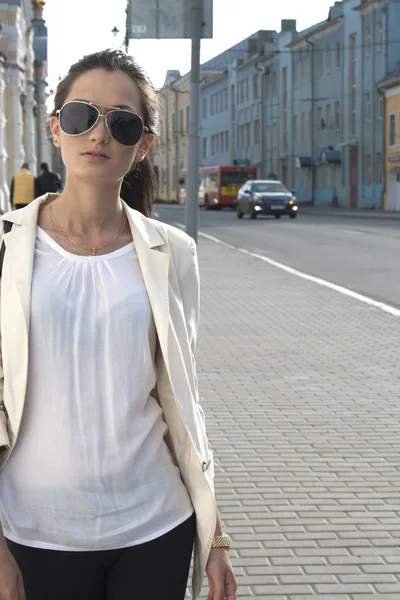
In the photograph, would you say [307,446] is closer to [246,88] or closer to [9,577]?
[9,577]

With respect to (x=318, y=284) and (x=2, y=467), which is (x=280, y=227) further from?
(x=2, y=467)

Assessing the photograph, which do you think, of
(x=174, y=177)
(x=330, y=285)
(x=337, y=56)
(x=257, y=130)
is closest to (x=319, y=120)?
(x=337, y=56)

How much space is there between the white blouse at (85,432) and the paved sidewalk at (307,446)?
6.69 feet

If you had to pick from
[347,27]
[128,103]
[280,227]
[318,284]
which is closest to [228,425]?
[128,103]

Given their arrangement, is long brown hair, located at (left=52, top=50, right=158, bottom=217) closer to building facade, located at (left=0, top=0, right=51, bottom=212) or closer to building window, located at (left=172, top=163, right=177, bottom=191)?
building facade, located at (left=0, top=0, right=51, bottom=212)

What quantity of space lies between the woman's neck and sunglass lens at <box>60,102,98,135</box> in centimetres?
11

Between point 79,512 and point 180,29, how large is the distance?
19.1m

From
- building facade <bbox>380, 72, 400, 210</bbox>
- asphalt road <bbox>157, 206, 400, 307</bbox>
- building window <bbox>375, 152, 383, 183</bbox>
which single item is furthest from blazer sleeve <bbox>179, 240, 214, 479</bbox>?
building window <bbox>375, 152, 383, 183</bbox>

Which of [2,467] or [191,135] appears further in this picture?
[191,135]

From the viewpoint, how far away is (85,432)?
7.56 ft

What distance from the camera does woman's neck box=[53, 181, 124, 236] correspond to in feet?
8.21

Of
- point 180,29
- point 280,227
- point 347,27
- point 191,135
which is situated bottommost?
point 280,227

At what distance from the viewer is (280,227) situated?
38250 millimetres

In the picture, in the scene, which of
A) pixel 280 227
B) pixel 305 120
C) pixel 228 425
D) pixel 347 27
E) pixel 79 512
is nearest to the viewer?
pixel 79 512
